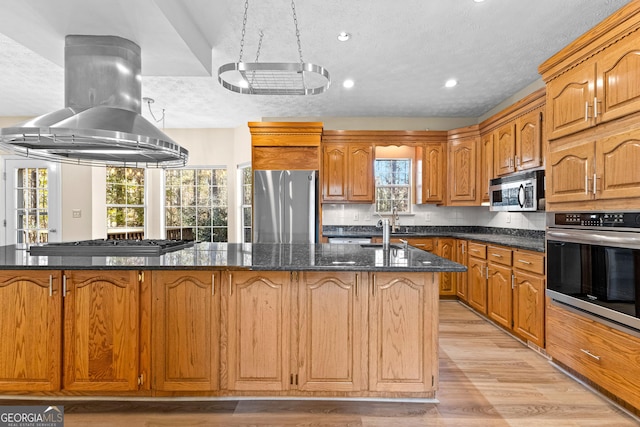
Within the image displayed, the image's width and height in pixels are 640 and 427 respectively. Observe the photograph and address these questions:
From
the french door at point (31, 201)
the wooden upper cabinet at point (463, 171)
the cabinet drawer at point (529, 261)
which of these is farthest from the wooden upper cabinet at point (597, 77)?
the french door at point (31, 201)

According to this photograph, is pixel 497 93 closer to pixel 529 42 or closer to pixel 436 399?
pixel 529 42

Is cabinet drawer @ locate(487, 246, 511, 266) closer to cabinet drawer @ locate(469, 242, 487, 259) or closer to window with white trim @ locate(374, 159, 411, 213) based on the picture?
cabinet drawer @ locate(469, 242, 487, 259)

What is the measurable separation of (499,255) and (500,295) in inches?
16.3

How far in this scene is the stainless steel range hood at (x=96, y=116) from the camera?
2133 millimetres

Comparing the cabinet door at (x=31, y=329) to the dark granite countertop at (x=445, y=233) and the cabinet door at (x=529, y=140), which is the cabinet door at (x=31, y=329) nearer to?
the dark granite countertop at (x=445, y=233)

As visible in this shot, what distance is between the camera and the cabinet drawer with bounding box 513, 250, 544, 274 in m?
2.90

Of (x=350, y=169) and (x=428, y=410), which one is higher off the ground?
(x=350, y=169)

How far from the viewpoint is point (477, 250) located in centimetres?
408

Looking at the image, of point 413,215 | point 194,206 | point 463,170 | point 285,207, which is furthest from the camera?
point 194,206

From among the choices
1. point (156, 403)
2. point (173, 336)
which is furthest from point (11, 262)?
point (156, 403)

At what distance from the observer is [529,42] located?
307 centimetres

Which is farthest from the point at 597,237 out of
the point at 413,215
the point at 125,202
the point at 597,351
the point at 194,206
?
the point at 125,202

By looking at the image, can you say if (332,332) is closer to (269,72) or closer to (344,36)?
(269,72)

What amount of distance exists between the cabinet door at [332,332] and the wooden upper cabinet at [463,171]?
327 centimetres
